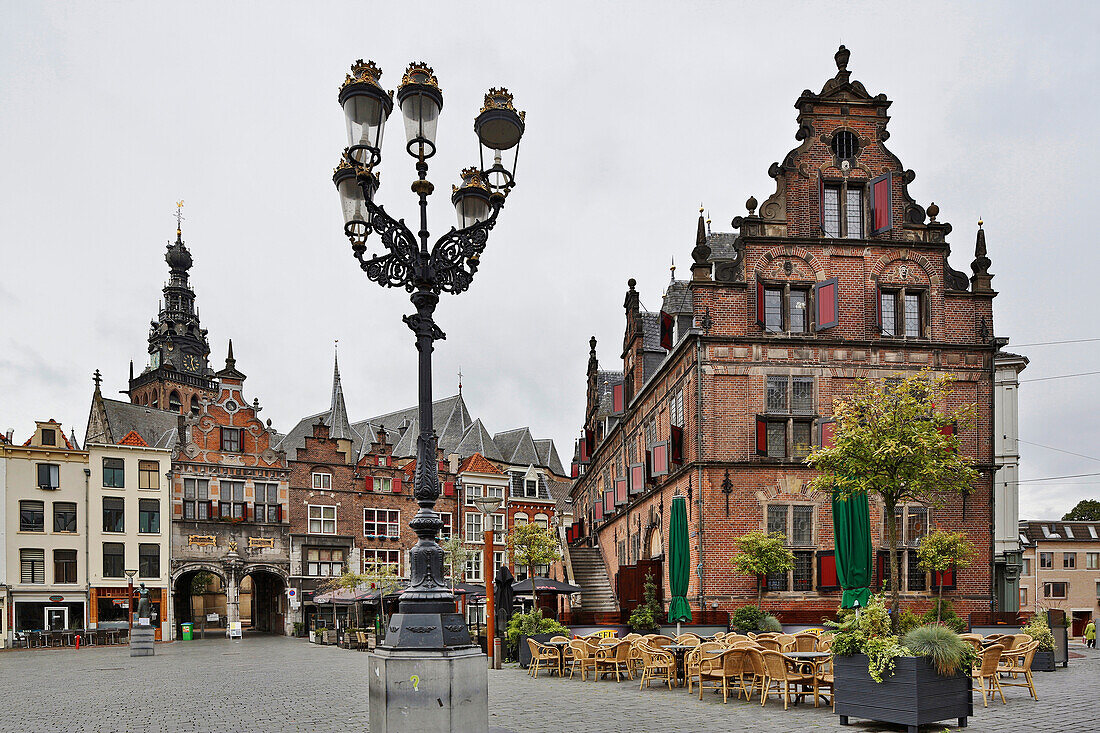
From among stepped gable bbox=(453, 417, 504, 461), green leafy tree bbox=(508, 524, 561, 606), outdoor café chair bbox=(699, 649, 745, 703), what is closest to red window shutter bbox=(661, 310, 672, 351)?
green leafy tree bbox=(508, 524, 561, 606)

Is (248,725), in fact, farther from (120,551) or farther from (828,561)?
(120,551)

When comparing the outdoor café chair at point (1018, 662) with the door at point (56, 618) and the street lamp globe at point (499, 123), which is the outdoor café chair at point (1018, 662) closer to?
the street lamp globe at point (499, 123)

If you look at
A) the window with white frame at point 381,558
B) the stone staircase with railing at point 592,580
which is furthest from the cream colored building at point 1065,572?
the window with white frame at point 381,558

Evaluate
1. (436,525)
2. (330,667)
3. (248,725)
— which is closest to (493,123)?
(436,525)

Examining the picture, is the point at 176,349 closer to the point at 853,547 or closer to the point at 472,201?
the point at 853,547

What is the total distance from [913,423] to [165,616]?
4039cm

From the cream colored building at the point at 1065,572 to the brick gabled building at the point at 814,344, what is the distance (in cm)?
4247

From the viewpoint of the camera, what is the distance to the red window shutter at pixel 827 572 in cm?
2470

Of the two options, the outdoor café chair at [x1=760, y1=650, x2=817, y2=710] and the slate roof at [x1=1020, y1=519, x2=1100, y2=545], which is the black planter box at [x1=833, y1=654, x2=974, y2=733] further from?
the slate roof at [x1=1020, y1=519, x2=1100, y2=545]

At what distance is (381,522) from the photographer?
186 feet

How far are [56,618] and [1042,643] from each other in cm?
4231

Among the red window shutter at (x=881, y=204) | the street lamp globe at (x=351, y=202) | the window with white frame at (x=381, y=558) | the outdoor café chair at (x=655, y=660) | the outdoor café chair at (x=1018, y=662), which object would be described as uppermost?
the red window shutter at (x=881, y=204)

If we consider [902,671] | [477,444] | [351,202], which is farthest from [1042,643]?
[477,444]

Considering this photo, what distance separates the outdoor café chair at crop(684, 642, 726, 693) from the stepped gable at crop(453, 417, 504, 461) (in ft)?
173
